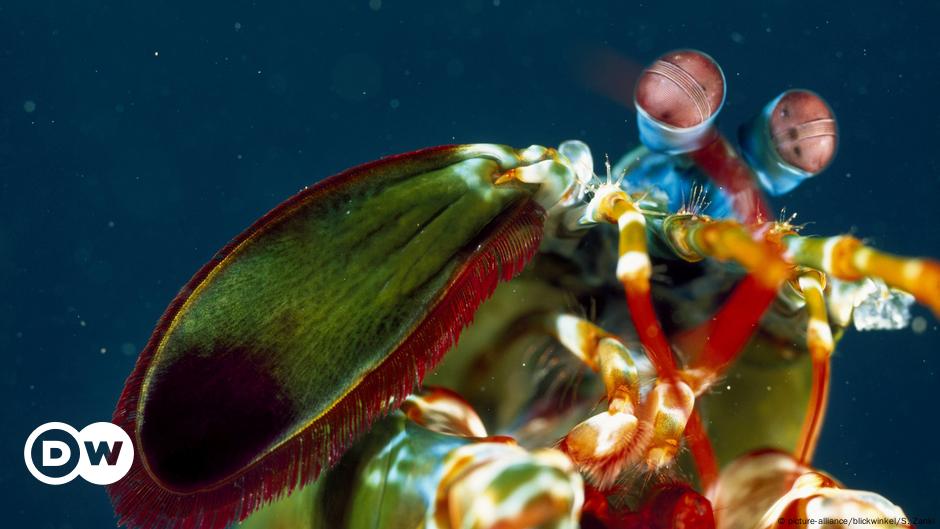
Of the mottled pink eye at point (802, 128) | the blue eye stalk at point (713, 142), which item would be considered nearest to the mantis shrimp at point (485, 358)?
the blue eye stalk at point (713, 142)

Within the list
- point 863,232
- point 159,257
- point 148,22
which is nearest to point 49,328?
point 159,257

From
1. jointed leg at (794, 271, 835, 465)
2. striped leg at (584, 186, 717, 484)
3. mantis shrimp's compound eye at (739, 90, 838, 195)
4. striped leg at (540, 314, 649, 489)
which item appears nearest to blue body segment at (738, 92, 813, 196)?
mantis shrimp's compound eye at (739, 90, 838, 195)

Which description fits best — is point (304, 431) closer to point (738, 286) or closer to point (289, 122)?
point (738, 286)

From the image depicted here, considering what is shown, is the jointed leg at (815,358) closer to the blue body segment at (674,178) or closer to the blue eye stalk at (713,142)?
the blue eye stalk at (713,142)

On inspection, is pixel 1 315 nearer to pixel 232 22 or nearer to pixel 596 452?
pixel 232 22

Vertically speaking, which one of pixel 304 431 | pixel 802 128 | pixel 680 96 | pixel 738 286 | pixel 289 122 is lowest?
pixel 289 122

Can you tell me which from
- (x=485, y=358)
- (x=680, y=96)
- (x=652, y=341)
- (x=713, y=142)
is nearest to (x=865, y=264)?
(x=652, y=341)
